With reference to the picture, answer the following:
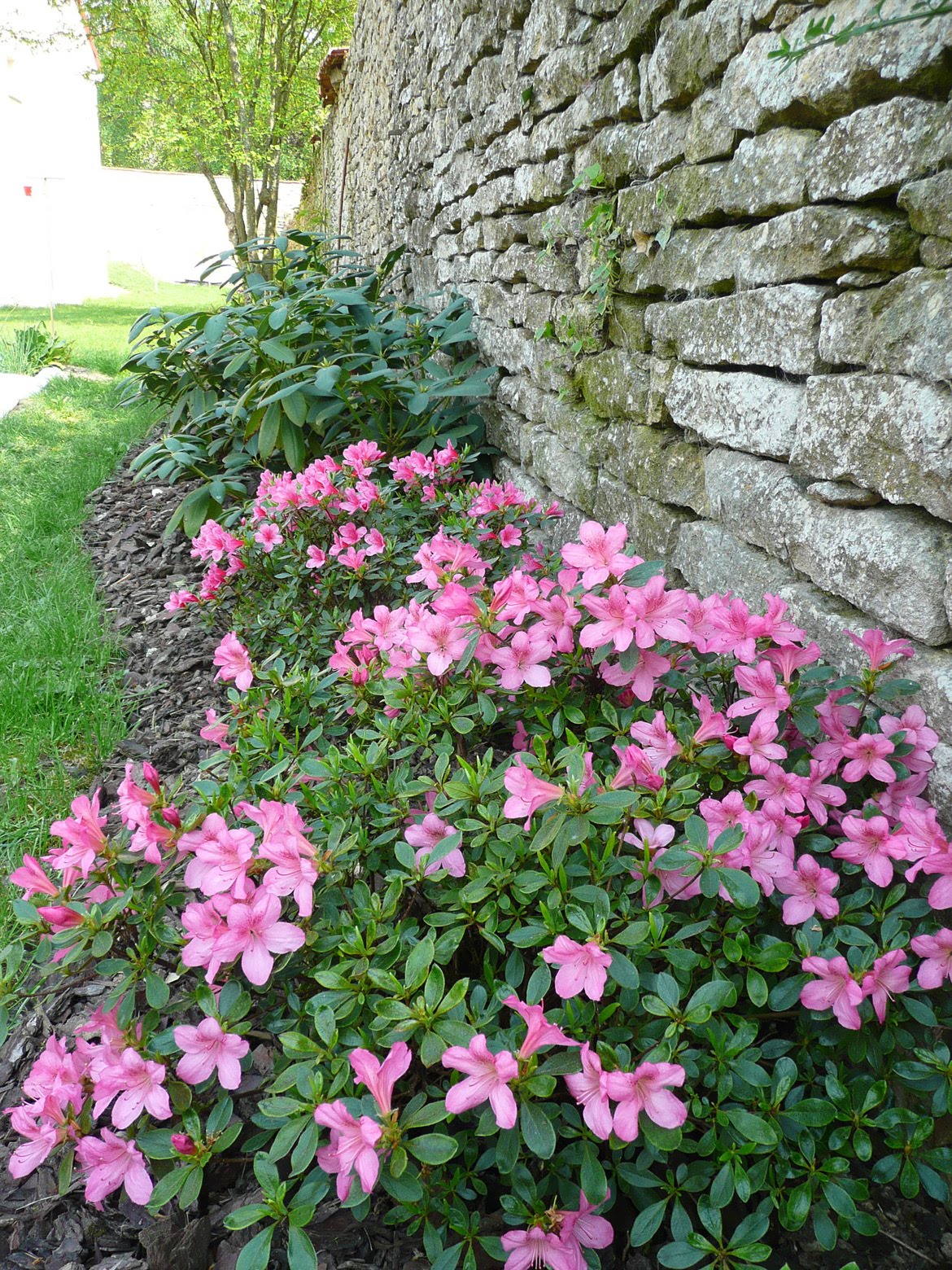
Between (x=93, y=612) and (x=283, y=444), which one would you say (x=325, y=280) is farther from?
(x=93, y=612)

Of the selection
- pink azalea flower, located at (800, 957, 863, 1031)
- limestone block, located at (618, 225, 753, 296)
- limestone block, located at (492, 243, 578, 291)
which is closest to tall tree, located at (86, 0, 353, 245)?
limestone block, located at (492, 243, 578, 291)

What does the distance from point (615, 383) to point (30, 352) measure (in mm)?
8206

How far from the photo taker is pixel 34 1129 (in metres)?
1.10

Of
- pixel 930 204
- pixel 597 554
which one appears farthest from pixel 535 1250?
pixel 930 204

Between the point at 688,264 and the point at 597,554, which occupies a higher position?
the point at 688,264

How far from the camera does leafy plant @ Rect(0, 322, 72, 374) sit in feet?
27.3

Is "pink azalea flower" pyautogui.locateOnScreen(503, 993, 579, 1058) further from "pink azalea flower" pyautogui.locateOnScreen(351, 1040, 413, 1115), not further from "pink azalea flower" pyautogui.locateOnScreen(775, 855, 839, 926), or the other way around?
"pink azalea flower" pyautogui.locateOnScreen(775, 855, 839, 926)

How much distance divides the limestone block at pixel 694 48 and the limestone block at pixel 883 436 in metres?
0.67

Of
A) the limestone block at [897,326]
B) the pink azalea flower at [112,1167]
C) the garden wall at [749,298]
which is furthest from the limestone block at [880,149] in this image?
the pink azalea flower at [112,1167]

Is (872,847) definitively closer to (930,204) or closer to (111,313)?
(930,204)

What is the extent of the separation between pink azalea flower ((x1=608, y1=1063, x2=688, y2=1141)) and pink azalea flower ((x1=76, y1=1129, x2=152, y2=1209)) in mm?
587

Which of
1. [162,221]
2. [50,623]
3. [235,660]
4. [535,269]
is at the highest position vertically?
[162,221]

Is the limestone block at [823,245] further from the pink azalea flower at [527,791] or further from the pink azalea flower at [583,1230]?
the pink azalea flower at [583,1230]

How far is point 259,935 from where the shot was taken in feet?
3.58
